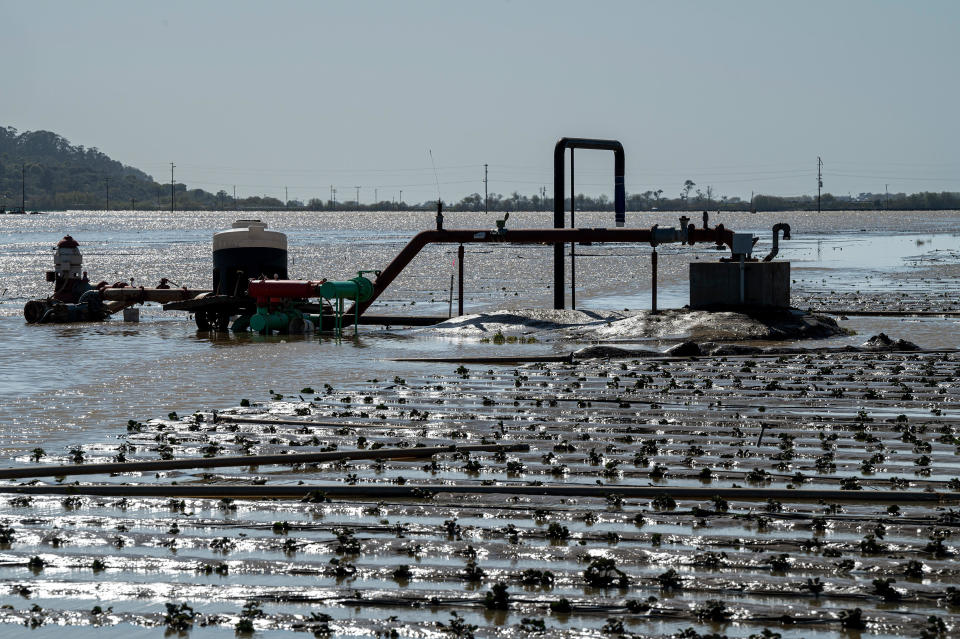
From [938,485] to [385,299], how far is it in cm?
3140

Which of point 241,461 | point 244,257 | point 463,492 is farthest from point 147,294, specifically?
point 463,492

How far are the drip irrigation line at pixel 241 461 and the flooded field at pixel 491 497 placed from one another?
0.04 m

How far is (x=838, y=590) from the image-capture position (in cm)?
768

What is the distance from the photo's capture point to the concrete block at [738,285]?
25.4m

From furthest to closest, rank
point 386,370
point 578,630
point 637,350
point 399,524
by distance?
1. point 637,350
2. point 386,370
3. point 399,524
4. point 578,630

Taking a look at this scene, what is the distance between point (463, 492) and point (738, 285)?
16.1 m

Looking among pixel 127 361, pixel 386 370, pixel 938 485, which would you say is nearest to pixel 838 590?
pixel 938 485

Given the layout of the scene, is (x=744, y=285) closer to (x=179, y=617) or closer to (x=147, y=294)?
(x=147, y=294)

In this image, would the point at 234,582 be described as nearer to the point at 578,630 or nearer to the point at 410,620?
the point at 410,620

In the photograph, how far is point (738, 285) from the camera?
1003 inches

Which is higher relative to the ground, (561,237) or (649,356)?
(561,237)

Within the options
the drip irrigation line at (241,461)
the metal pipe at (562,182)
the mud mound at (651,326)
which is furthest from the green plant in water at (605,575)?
the metal pipe at (562,182)

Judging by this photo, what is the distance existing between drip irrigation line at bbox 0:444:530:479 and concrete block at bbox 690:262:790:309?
14.0m

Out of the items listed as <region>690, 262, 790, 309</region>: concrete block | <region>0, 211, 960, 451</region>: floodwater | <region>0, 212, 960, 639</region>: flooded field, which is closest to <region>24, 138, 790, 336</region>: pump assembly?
<region>690, 262, 790, 309</region>: concrete block
